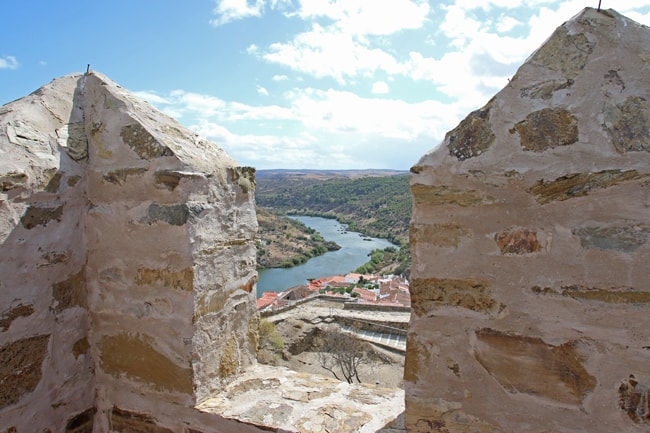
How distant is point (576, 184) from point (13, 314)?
1887 millimetres

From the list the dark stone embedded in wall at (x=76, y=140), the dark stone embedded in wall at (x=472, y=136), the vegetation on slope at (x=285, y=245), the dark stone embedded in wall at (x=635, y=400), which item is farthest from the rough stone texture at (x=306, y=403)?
the vegetation on slope at (x=285, y=245)

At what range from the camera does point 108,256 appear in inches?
75.1

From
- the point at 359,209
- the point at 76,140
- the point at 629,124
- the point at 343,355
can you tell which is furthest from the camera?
the point at 359,209

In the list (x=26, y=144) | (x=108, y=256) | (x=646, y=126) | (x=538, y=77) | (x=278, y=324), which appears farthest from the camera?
(x=278, y=324)

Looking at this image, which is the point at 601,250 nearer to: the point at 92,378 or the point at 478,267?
the point at 478,267

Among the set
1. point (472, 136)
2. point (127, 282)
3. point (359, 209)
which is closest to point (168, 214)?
point (127, 282)

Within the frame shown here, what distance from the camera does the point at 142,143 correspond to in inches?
69.8

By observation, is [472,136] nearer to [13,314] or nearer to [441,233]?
[441,233]

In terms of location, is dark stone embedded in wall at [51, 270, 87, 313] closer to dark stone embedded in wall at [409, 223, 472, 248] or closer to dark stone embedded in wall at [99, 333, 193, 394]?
dark stone embedded in wall at [99, 333, 193, 394]

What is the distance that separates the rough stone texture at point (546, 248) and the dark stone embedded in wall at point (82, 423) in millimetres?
1460

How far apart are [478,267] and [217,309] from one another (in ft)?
3.34

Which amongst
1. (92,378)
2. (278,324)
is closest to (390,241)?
(278,324)

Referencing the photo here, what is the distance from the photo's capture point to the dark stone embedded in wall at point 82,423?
6.36 feet

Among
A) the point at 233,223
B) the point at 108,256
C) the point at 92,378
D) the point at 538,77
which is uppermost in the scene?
the point at 538,77
